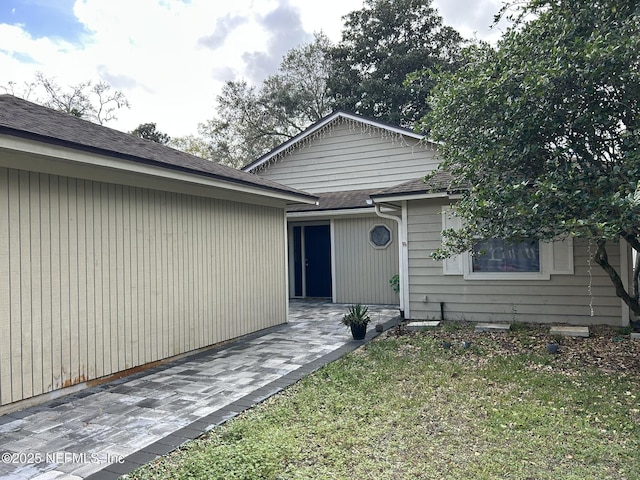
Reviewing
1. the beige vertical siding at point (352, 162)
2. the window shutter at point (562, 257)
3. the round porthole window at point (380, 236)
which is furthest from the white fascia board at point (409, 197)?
the beige vertical siding at point (352, 162)

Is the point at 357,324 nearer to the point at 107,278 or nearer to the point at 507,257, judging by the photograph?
the point at 507,257

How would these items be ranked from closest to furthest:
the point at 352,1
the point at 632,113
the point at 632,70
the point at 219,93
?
the point at 632,70
the point at 632,113
the point at 352,1
the point at 219,93

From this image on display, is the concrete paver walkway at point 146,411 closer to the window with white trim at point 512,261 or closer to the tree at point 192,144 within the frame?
the window with white trim at point 512,261

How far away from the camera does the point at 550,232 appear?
478 centimetres

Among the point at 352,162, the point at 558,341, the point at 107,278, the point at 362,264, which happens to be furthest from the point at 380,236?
the point at 107,278

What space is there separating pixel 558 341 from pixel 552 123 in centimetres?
296

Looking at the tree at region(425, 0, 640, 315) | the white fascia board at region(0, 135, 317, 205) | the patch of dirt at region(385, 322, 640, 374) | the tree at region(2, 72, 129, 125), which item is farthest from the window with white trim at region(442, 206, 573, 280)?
the tree at region(2, 72, 129, 125)

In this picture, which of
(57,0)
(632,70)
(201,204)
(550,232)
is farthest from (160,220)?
(57,0)

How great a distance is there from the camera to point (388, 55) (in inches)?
821

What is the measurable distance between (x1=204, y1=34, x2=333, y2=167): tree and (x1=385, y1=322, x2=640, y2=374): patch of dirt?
17.3m

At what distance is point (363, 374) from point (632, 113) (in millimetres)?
3874

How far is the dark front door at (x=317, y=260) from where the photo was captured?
1114 cm

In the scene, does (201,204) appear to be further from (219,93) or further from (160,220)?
(219,93)

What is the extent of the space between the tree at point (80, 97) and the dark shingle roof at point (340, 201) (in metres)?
14.5
